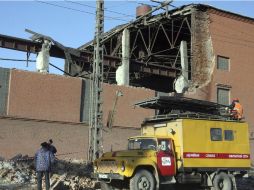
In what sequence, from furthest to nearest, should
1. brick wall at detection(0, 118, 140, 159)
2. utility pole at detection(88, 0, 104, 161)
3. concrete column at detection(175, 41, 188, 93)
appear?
concrete column at detection(175, 41, 188, 93)
brick wall at detection(0, 118, 140, 159)
utility pole at detection(88, 0, 104, 161)

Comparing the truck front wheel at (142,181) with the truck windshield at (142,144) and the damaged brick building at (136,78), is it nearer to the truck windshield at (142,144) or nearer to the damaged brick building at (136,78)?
the truck windshield at (142,144)

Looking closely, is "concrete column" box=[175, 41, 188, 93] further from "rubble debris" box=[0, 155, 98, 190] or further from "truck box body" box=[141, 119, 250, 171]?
"truck box body" box=[141, 119, 250, 171]

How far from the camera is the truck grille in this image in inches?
568

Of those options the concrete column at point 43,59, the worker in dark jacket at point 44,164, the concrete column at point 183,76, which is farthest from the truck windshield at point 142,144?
the concrete column at point 183,76

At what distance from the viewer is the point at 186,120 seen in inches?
610

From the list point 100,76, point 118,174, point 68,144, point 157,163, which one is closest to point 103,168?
point 118,174

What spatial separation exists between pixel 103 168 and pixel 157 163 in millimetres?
1845

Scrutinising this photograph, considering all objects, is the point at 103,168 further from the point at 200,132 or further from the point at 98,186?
the point at 200,132

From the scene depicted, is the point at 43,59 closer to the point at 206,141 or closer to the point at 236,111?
the point at 236,111

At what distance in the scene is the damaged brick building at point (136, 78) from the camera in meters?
25.5

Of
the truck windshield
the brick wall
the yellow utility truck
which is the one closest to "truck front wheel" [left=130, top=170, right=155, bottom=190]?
the yellow utility truck

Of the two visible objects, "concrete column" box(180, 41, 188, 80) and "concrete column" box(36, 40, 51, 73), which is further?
"concrete column" box(180, 41, 188, 80)

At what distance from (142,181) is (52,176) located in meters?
4.99

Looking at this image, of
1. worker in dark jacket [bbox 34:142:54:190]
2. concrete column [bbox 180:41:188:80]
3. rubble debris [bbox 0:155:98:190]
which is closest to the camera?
worker in dark jacket [bbox 34:142:54:190]
